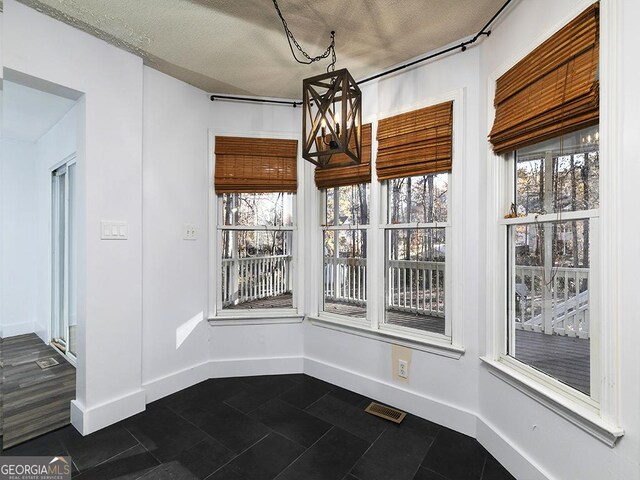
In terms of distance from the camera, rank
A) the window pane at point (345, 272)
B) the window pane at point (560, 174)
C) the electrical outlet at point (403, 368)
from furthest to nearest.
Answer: the window pane at point (345, 272) < the electrical outlet at point (403, 368) < the window pane at point (560, 174)

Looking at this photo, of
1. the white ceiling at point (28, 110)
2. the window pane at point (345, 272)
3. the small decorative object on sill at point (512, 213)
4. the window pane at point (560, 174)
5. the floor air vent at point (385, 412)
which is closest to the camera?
the window pane at point (560, 174)

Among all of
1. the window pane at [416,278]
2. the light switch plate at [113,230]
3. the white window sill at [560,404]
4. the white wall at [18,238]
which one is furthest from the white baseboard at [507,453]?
the white wall at [18,238]

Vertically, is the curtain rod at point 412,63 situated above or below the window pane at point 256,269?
above

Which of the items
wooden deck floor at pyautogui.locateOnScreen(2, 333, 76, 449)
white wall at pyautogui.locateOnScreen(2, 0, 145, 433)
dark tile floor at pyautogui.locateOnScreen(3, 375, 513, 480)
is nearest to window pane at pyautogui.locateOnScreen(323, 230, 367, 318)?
dark tile floor at pyautogui.locateOnScreen(3, 375, 513, 480)

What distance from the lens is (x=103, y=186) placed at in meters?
2.12

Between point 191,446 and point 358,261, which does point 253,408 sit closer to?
point 191,446

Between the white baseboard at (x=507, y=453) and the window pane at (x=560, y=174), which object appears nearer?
the window pane at (x=560, y=174)

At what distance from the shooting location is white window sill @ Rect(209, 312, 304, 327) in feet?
9.34

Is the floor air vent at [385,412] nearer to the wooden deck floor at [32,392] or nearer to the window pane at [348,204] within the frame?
the window pane at [348,204]

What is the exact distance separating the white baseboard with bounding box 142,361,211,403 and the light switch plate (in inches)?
46.6

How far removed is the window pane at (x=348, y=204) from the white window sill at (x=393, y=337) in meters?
0.91

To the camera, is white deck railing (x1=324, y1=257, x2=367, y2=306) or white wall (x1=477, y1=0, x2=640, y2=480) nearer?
white wall (x1=477, y1=0, x2=640, y2=480)

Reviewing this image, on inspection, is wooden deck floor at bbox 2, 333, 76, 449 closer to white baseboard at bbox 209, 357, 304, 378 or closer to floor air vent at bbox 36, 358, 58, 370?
floor air vent at bbox 36, 358, 58, 370

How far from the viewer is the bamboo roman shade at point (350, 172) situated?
2.52 m
